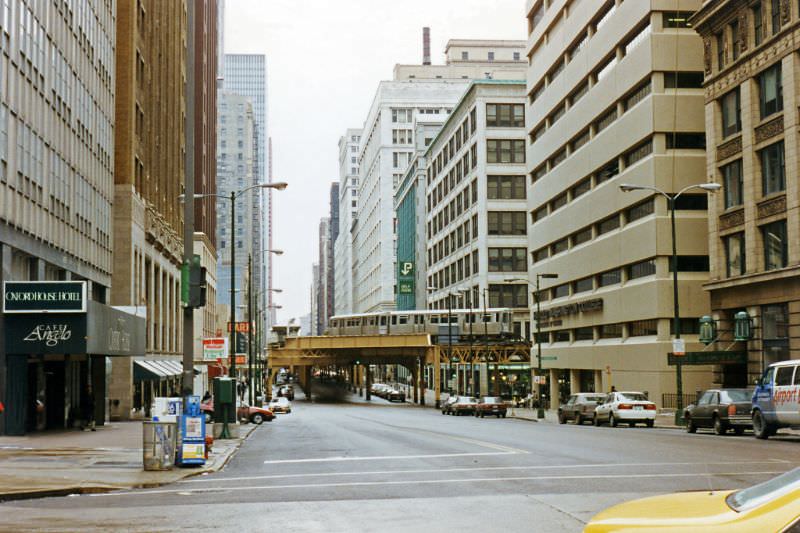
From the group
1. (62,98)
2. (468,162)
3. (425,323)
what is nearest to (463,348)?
(425,323)

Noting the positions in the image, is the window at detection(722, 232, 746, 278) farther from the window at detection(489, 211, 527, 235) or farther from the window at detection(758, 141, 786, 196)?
the window at detection(489, 211, 527, 235)

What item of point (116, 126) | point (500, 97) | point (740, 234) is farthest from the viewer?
point (500, 97)

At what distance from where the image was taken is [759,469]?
1905 centimetres

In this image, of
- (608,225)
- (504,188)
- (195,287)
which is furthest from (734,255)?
(504,188)

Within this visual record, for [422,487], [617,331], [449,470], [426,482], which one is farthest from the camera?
[617,331]

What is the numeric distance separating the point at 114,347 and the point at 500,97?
70.2m

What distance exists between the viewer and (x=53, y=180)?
39.6 meters

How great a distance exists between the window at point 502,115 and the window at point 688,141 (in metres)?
48.1

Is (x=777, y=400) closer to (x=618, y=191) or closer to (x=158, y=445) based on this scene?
(x=158, y=445)

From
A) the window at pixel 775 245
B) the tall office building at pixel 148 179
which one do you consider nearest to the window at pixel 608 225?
the window at pixel 775 245

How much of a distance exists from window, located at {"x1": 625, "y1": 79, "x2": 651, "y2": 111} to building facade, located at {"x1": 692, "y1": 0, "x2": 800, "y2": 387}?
676 cm

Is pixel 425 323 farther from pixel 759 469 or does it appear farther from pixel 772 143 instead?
pixel 759 469

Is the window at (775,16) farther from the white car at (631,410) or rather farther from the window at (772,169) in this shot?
the white car at (631,410)

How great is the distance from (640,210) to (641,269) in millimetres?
3584
